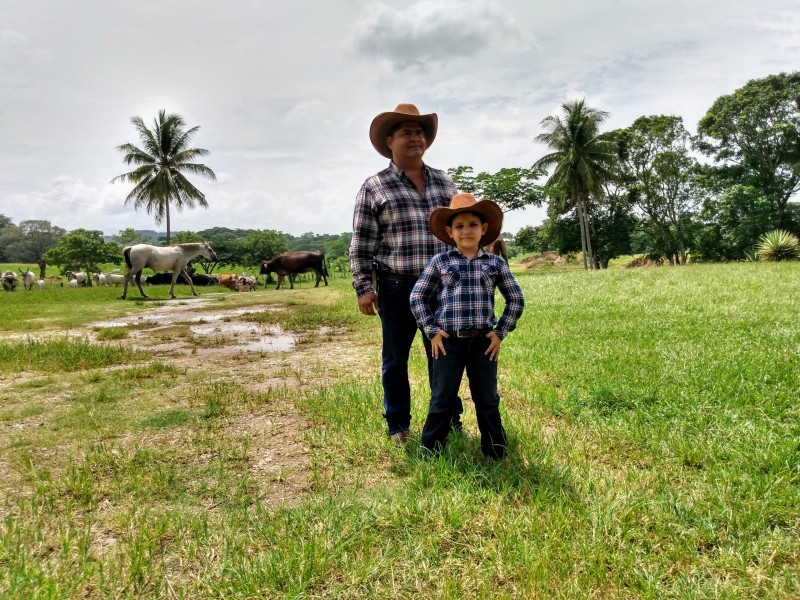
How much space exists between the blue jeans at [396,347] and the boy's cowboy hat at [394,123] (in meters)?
1.05

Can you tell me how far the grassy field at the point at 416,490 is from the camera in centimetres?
183

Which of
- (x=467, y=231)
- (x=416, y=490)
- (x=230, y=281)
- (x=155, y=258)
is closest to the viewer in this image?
(x=416, y=490)

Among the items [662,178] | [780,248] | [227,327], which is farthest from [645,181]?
[227,327]

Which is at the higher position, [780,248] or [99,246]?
[99,246]

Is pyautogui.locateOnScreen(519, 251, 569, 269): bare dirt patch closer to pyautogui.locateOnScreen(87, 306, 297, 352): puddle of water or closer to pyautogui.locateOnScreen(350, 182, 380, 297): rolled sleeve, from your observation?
pyautogui.locateOnScreen(87, 306, 297, 352): puddle of water

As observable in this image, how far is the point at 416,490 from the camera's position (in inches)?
97.2

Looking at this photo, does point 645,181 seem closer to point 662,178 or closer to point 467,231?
point 662,178

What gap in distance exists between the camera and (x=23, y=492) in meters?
2.58

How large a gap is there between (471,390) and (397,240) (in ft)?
3.69

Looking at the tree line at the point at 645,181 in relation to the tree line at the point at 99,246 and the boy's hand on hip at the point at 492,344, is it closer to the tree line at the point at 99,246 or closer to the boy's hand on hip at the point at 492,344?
the tree line at the point at 99,246

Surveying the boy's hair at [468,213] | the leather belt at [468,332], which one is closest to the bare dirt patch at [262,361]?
the leather belt at [468,332]

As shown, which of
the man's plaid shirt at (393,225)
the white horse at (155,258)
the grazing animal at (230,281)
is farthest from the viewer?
the grazing animal at (230,281)

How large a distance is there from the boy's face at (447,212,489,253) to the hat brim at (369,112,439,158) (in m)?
0.92

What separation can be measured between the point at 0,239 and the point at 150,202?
92.3 meters
